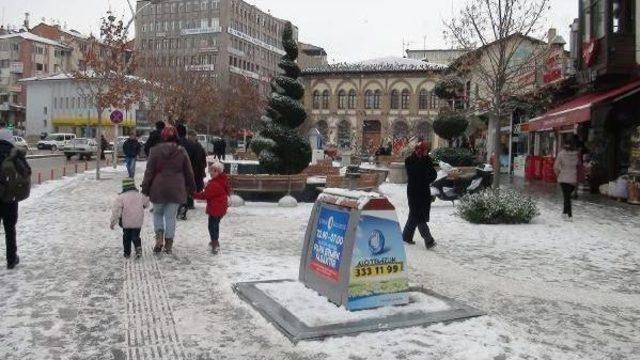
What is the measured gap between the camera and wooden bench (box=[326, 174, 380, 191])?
15.0m

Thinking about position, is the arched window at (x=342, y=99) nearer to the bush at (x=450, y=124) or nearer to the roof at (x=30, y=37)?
the roof at (x=30, y=37)

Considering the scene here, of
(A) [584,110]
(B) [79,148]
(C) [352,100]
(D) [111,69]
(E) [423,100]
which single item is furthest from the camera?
(C) [352,100]

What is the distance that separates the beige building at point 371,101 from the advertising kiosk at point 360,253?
56894mm

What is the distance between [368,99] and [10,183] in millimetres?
59816

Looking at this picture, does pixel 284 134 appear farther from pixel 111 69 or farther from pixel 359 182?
pixel 111 69

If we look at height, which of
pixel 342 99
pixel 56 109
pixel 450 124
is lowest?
pixel 450 124

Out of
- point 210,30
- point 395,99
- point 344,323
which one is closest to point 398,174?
point 344,323

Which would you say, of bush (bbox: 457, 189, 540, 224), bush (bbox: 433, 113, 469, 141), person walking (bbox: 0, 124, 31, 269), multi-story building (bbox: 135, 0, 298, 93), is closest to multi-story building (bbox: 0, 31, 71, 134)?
multi-story building (bbox: 135, 0, 298, 93)

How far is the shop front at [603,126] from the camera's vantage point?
16.9m

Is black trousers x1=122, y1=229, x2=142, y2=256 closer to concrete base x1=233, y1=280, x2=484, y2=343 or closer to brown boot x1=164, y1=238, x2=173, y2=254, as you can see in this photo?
brown boot x1=164, y1=238, x2=173, y2=254

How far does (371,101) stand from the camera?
65.3m

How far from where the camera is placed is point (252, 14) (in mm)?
105938

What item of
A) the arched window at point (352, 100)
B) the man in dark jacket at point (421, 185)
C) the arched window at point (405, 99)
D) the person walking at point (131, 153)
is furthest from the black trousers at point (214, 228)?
the arched window at point (352, 100)

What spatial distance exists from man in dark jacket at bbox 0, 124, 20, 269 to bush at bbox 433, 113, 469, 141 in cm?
1808
